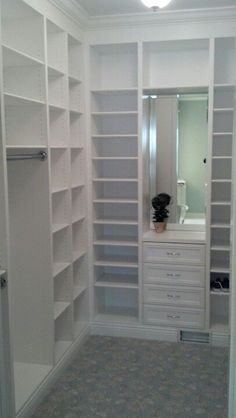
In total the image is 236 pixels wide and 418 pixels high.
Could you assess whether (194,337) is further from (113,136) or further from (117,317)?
(113,136)

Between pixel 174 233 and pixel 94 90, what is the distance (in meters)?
1.44

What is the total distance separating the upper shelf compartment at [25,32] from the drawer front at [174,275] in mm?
1952

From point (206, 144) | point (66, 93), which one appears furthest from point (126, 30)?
point (206, 144)

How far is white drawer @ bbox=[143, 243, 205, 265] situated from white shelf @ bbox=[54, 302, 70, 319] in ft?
2.66

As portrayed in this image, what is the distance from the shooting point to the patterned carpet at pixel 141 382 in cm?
289

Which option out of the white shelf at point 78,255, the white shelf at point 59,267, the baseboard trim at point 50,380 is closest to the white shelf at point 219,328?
the baseboard trim at point 50,380

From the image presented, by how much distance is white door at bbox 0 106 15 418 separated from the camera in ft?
7.59

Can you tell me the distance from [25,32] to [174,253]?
208 cm

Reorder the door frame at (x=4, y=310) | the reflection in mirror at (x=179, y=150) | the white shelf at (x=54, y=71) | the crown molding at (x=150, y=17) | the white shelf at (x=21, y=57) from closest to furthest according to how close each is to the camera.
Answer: the door frame at (x=4, y=310), the white shelf at (x=21, y=57), the white shelf at (x=54, y=71), the crown molding at (x=150, y=17), the reflection in mirror at (x=179, y=150)

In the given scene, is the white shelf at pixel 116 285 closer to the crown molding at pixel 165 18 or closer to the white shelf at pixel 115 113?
the white shelf at pixel 115 113

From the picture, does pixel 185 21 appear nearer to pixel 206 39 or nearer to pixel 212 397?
pixel 206 39

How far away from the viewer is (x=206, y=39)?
11.8 ft

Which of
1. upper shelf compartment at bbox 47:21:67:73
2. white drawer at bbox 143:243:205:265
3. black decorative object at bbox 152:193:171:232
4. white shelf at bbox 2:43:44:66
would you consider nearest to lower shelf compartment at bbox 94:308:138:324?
white drawer at bbox 143:243:205:265

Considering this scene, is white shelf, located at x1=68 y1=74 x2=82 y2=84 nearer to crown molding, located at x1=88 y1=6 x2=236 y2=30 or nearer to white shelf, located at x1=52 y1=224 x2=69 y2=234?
crown molding, located at x1=88 y1=6 x2=236 y2=30
